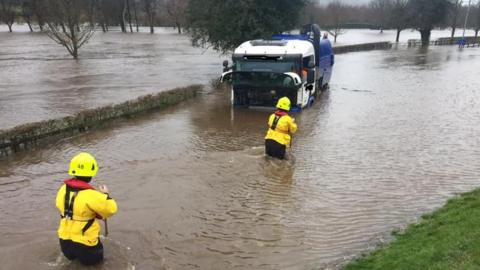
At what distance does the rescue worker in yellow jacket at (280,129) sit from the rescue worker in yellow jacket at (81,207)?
16.1ft

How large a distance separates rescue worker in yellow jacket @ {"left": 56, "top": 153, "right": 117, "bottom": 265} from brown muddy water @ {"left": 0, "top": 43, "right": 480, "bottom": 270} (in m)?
0.51

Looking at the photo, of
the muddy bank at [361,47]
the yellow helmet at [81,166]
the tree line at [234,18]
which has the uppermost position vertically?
the tree line at [234,18]

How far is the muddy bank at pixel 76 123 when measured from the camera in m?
10.6

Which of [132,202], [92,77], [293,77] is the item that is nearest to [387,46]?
[92,77]

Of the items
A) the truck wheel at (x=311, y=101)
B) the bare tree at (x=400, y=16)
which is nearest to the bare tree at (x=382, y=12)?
the bare tree at (x=400, y=16)

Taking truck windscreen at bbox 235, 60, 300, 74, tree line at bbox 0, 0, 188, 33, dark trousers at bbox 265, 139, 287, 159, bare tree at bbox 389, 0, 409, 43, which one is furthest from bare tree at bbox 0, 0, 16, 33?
dark trousers at bbox 265, 139, 287, 159

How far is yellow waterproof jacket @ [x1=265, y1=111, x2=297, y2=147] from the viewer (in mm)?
9289

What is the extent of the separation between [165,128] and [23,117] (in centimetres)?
469

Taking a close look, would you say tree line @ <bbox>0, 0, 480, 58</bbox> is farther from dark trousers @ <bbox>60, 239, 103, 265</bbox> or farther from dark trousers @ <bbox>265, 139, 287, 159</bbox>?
dark trousers @ <bbox>60, 239, 103, 265</bbox>

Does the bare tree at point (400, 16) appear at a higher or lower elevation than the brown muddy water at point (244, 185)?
higher

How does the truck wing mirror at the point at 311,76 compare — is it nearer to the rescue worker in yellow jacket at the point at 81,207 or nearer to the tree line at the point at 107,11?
the rescue worker in yellow jacket at the point at 81,207

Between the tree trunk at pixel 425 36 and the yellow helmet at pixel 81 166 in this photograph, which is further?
the tree trunk at pixel 425 36

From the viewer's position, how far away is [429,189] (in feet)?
28.3

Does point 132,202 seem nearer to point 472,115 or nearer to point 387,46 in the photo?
point 472,115
